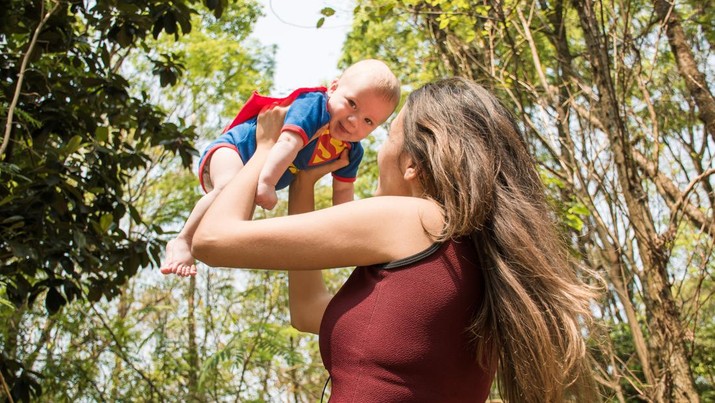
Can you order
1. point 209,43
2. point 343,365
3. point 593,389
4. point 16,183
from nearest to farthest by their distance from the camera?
point 343,365 < point 593,389 < point 16,183 < point 209,43

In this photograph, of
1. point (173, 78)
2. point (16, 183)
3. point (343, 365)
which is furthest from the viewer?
point (173, 78)

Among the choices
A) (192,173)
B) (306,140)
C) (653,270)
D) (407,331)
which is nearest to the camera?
(407,331)

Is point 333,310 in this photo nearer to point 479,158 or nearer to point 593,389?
point 479,158

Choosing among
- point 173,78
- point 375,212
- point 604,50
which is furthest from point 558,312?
point 173,78

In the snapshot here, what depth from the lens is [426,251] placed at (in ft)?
4.85

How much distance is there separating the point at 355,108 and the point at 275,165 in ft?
1.12

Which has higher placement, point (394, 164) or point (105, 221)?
point (105, 221)

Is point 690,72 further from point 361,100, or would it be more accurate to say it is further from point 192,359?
point 192,359

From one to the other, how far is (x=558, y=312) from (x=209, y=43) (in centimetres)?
895

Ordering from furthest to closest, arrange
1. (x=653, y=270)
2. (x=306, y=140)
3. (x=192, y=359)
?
(x=192, y=359) → (x=653, y=270) → (x=306, y=140)

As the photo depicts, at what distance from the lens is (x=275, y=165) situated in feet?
6.06

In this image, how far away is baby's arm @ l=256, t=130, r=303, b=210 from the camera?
70.4 inches

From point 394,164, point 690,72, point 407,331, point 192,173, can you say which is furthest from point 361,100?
point 690,72

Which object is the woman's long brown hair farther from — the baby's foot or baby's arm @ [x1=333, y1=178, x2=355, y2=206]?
the baby's foot
